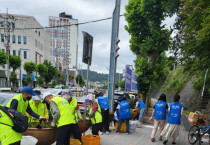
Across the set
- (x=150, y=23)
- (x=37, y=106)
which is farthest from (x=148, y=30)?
(x=37, y=106)

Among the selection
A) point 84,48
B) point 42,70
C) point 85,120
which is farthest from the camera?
point 42,70

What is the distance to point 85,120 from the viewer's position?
19.1ft

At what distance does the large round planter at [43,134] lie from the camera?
423cm

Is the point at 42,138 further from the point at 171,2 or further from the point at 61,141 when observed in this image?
the point at 171,2

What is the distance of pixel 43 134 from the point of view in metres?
4.30

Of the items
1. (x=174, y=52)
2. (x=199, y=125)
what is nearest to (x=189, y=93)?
(x=174, y=52)

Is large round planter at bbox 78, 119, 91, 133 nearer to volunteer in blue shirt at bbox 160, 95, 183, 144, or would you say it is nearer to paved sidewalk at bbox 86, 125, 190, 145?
paved sidewalk at bbox 86, 125, 190, 145

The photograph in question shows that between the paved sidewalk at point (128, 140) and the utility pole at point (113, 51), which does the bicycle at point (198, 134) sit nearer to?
the paved sidewalk at point (128, 140)

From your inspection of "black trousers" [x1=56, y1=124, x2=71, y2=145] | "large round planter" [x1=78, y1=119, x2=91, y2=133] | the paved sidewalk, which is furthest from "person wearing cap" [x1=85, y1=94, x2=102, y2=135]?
"black trousers" [x1=56, y1=124, x2=71, y2=145]

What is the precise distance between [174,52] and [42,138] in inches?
429

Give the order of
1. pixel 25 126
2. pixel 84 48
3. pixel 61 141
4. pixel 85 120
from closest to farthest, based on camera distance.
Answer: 1. pixel 25 126
2. pixel 61 141
3. pixel 85 120
4. pixel 84 48

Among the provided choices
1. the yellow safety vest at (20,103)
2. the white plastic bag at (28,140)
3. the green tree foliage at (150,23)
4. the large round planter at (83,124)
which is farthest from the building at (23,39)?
the white plastic bag at (28,140)

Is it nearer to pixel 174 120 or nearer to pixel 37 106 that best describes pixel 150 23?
pixel 174 120

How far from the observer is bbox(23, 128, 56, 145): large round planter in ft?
13.9
